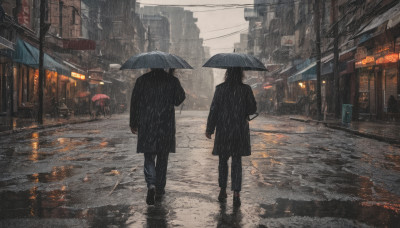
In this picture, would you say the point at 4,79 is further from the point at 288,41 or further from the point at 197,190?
the point at 288,41

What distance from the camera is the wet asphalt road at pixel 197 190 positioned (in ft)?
14.7

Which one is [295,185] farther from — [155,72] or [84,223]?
[84,223]

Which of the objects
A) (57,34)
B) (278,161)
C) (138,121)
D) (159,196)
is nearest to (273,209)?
(159,196)

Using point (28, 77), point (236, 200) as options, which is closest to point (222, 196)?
point (236, 200)

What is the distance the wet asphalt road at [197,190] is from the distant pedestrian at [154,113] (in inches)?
27.1

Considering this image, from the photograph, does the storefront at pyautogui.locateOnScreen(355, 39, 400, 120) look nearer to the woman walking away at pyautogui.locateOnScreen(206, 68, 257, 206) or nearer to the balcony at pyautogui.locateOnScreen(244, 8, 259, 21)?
the woman walking away at pyautogui.locateOnScreen(206, 68, 257, 206)

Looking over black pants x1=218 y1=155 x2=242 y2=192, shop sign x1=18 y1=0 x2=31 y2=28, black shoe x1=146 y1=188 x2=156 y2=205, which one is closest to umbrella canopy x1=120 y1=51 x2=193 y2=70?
black pants x1=218 y1=155 x2=242 y2=192

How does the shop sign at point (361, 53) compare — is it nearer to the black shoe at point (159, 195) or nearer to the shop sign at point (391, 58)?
the shop sign at point (391, 58)

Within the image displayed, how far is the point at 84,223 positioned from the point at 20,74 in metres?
24.0

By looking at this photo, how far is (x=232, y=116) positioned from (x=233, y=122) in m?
0.08

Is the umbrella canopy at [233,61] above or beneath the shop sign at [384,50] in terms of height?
beneath

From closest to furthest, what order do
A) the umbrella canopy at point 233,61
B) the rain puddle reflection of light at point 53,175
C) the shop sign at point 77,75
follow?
the umbrella canopy at point 233,61, the rain puddle reflection of light at point 53,175, the shop sign at point 77,75

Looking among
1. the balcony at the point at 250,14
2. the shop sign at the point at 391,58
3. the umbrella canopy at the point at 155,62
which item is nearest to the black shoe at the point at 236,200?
the umbrella canopy at the point at 155,62

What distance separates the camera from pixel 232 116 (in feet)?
17.5
